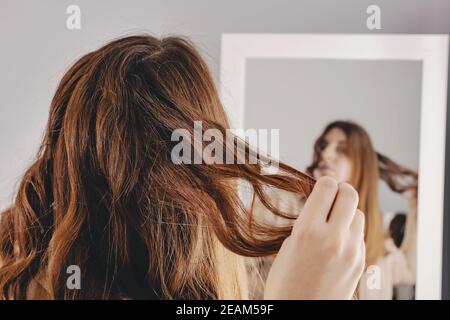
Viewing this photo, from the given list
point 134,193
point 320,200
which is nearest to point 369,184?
point 320,200

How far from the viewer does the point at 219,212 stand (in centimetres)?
111

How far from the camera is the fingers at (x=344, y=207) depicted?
1044 mm

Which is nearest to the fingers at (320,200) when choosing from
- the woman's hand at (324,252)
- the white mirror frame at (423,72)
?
the woman's hand at (324,252)

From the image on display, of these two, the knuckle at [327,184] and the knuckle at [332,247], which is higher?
the knuckle at [327,184]

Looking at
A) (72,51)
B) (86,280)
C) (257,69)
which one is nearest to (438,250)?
(257,69)

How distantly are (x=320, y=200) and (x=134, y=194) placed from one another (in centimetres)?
32

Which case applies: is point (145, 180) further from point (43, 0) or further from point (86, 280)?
point (43, 0)

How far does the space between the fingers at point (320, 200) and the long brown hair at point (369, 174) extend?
5 centimetres

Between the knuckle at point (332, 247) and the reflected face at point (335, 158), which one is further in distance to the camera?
the reflected face at point (335, 158)

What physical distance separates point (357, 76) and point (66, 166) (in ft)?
1.77

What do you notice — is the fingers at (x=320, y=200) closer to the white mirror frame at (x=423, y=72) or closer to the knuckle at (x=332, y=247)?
the knuckle at (x=332, y=247)

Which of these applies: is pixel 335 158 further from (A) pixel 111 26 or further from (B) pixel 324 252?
(A) pixel 111 26

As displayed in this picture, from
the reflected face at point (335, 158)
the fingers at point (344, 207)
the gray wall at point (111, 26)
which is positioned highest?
the gray wall at point (111, 26)

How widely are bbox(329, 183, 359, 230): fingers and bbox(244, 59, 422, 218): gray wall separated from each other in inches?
3.6
